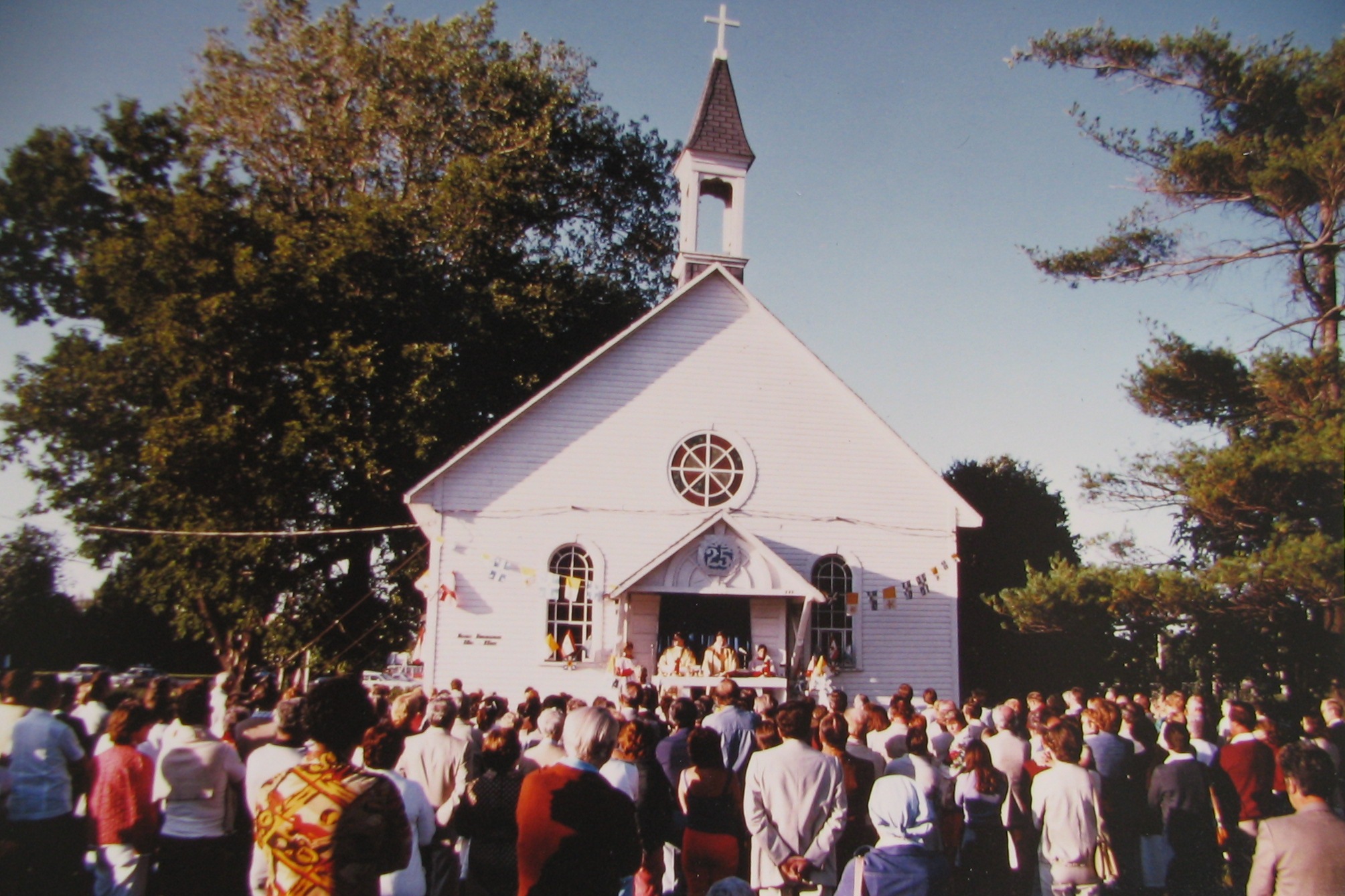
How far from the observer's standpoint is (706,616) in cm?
2002

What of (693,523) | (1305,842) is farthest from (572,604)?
(1305,842)

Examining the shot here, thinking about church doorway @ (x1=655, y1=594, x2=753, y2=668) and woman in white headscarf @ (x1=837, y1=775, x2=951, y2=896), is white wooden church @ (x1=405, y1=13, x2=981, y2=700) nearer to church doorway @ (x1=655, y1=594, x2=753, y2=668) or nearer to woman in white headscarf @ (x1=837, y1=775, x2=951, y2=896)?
church doorway @ (x1=655, y1=594, x2=753, y2=668)

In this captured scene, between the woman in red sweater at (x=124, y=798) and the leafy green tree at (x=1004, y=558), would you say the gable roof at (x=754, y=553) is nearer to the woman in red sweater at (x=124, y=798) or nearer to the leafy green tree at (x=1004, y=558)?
the leafy green tree at (x=1004, y=558)

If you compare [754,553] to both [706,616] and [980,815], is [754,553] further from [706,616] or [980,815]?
[980,815]

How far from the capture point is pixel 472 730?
8336mm

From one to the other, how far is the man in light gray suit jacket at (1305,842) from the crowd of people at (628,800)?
0.01 m

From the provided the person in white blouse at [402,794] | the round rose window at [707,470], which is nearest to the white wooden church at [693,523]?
the round rose window at [707,470]

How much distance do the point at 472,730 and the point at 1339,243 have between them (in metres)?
13.8

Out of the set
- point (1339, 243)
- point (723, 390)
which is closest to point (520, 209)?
point (723, 390)

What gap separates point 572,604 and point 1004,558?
15.4 metres

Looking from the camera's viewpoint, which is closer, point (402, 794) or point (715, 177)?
point (402, 794)

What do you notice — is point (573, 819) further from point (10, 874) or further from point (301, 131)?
point (301, 131)

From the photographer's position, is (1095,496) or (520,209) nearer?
(1095,496)

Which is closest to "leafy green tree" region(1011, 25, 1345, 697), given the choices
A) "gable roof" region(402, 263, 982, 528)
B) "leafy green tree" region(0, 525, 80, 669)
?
"gable roof" region(402, 263, 982, 528)
